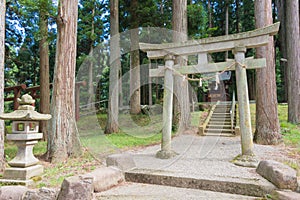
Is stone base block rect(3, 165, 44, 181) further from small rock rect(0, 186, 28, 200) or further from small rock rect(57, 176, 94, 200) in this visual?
small rock rect(57, 176, 94, 200)

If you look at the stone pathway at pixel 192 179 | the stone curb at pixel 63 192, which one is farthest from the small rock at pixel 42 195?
the stone pathway at pixel 192 179

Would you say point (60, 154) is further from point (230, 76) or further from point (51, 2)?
point (230, 76)

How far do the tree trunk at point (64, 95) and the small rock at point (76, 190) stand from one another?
7.38 feet

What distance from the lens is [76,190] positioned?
271cm

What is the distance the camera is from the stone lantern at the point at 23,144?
362 cm

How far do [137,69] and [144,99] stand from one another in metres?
5.65

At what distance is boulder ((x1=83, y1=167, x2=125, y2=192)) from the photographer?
326 centimetres

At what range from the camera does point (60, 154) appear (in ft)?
15.8

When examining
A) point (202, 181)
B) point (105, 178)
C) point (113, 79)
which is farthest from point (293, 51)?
point (105, 178)

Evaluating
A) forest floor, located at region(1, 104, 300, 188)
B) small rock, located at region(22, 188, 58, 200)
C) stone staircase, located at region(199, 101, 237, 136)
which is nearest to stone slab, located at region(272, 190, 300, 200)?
forest floor, located at region(1, 104, 300, 188)

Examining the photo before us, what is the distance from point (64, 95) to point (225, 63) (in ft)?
12.3

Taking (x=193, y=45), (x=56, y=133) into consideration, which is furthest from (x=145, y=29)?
(x=56, y=133)

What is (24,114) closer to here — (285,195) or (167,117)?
(167,117)

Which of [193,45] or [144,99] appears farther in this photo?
[144,99]
